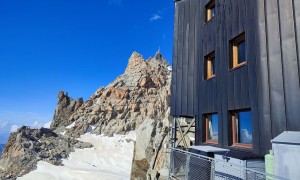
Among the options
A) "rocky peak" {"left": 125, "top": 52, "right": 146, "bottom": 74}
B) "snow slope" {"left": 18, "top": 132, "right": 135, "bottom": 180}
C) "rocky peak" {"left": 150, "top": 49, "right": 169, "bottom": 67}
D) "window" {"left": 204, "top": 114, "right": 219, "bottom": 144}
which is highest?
"rocky peak" {"left": 150, "top": 49, "right": 169, "bottom": 67}

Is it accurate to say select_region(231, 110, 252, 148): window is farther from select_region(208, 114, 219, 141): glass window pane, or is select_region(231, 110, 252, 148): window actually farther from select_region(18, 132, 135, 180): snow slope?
select_region(18, 132, 135, 180): snow slope

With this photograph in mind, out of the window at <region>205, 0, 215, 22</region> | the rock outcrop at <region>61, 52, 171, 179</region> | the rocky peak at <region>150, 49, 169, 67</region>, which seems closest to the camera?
the window at <region>205, 0, 215, 22</region>

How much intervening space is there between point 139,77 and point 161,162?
6372 centimetres

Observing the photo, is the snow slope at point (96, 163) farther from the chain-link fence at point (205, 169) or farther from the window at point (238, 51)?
the window at point (238, 51)

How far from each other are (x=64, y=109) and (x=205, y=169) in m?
72.1

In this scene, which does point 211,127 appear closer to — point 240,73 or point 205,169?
point 205,169

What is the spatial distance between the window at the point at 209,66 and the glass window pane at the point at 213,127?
2197mm

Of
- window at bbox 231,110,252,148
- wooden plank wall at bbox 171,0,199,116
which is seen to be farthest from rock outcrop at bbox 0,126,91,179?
window at bbox 231,110,252,148

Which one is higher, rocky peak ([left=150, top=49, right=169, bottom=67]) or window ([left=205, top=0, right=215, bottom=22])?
rocky peak ([left=150, top=49, right=169, bottom=67])

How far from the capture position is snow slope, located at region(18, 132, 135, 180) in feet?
121

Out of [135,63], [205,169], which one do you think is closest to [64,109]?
[135,63]

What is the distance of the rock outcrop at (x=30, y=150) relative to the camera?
4272 centimetres

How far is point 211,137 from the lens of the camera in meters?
11.7

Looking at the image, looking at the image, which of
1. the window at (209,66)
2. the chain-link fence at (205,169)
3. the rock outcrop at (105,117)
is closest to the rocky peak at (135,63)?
the rock outcrop at (105,117)
